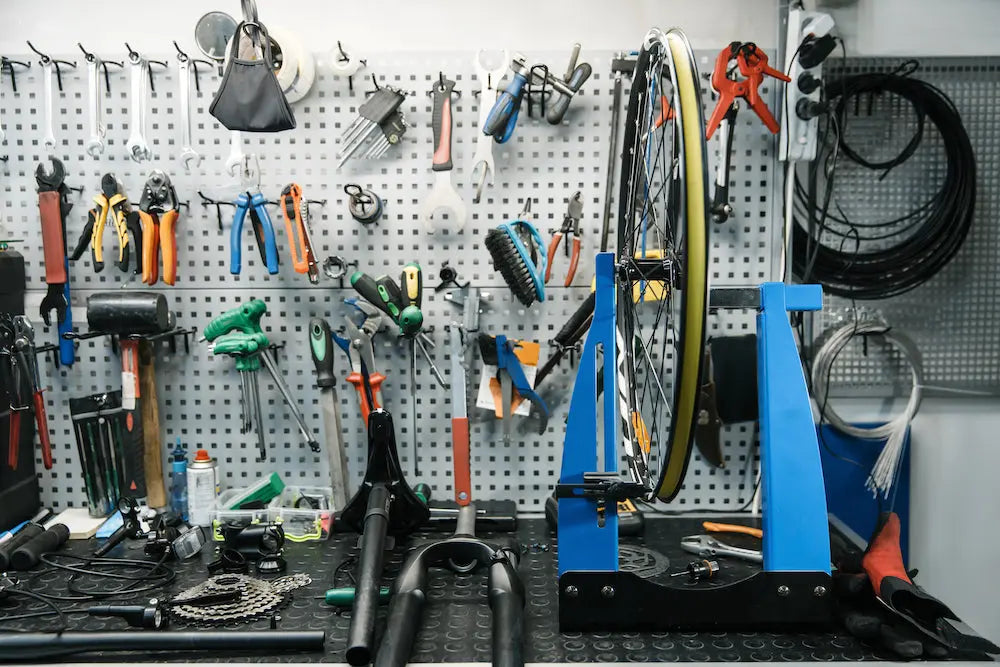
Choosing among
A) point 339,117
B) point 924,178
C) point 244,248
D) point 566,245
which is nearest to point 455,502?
point 566,245

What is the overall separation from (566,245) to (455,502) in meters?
0.71

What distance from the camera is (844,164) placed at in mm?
1953

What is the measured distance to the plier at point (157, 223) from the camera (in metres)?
1.86

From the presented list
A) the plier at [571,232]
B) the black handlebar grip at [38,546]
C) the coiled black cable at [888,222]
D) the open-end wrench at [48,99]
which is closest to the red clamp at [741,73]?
the coiled black cable at [888,222]

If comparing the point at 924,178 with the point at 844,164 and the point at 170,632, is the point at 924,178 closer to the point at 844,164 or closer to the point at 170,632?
the point at 844,164

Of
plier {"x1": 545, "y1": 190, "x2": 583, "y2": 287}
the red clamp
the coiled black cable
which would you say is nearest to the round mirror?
plier {"x1": 545, "y1": 190, "x2": 583, "y2": 287}

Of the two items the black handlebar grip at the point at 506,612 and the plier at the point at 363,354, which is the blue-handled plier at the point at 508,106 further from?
the black handlebar grip at the point at 506,612

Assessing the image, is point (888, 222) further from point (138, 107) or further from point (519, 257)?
point (138, 107)

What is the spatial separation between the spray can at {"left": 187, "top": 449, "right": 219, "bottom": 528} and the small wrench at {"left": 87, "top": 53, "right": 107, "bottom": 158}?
810mm

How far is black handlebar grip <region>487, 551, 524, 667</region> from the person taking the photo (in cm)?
124

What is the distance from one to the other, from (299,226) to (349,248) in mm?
146

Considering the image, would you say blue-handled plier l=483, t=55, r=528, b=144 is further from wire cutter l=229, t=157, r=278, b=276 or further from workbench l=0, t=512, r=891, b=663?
workbench l=0, t=512, r=891, b=663

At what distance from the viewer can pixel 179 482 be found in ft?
6.32

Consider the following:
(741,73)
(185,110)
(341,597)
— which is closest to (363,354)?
(341,597)
